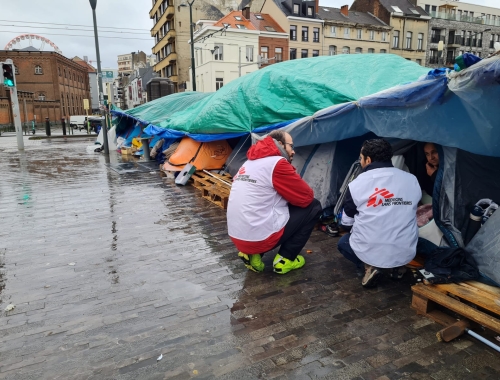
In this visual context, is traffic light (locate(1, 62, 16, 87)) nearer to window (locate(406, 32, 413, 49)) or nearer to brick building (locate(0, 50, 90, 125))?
brick building (locate(0, 50, 90, 125))

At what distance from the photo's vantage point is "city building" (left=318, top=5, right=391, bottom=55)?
42.3 metres

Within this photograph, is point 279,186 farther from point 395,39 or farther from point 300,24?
point 395,39

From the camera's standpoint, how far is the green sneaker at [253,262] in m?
3.99

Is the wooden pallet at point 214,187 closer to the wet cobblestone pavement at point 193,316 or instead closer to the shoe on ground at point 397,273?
the wet cobblestone pavement at point 193,316

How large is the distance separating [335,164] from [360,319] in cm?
294

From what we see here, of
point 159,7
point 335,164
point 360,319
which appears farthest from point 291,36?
point 360,319

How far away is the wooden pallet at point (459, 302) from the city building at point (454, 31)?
5112cm

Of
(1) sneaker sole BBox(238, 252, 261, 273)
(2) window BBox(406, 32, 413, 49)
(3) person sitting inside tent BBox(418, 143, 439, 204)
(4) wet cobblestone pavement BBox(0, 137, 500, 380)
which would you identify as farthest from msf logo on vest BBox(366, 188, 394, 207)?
(2) window BBox(406, 32, 413, 49)

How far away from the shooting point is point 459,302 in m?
2.94

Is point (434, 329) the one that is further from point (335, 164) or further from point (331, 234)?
point (335, 164)

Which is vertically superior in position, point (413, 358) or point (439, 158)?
point (439, 158)

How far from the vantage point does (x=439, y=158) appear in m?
3.95

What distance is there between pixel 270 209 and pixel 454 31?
180 ft

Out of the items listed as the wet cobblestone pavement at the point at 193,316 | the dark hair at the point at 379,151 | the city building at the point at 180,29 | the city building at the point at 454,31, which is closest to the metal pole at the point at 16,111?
the wet cobblestone pavement at the point at 193,316
